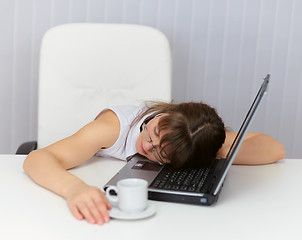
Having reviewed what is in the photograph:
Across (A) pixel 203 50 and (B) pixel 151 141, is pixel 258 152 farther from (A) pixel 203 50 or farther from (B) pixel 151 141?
(A) pixel 203 50

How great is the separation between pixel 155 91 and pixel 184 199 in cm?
86

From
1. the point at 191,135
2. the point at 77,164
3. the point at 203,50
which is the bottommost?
the point at 77,164

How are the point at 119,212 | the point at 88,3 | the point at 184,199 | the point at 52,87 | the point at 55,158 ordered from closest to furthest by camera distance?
the point at 119,212
the point at 184,199
the point at 55,158
the point at 52,87
the point at 88,3

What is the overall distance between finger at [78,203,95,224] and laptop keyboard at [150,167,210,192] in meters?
0.20

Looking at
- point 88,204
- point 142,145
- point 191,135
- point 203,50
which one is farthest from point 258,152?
point 203,50

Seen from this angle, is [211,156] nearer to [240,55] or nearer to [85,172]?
[85,172]

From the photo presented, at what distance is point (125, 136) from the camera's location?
1.53 meters

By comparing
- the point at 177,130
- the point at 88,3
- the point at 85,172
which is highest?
the point at 88,3

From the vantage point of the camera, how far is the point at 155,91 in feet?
6.15

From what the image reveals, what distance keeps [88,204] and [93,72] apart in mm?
966

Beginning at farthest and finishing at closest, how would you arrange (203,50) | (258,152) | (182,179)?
(203,50) < (258,152) < (182,179)

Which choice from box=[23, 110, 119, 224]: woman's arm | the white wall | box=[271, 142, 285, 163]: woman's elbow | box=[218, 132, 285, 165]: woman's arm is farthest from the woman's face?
the white wall

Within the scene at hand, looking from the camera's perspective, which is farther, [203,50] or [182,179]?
[203,50]

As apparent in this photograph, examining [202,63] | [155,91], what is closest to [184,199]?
[155,91]
